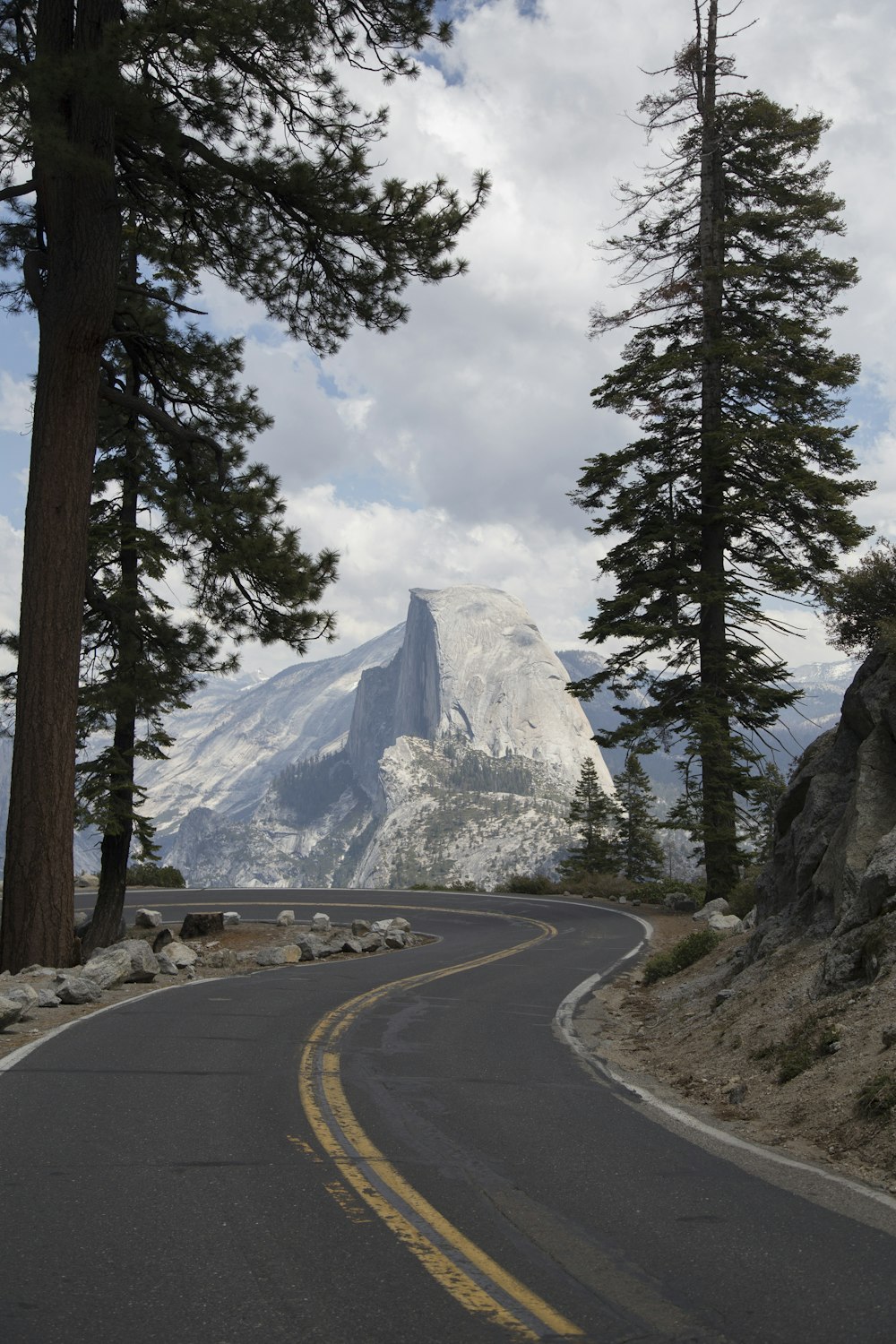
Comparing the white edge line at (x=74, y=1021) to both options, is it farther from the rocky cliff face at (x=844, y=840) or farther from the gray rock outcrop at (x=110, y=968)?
the rocky cliff face at (x=844, y=840)

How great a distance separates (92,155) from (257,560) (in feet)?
19.1

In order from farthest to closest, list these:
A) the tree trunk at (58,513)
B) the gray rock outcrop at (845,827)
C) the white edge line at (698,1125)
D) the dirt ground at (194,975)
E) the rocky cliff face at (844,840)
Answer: the tree trunk at (58,513), the dirt ground at (194,975), the gray rock outcrop at (845,827), the rocky cliff face at (844,840), the white edge line at (698,1125)

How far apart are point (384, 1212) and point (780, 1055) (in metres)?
4.45

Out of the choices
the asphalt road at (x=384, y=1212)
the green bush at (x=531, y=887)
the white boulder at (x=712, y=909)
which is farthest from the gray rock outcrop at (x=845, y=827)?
the green bush at (x=531, y=887)

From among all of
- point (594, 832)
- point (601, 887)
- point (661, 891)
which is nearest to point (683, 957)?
point (661, 891)

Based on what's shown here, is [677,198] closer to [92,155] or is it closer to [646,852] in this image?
[92,155]

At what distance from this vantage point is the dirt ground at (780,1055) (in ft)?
20.7

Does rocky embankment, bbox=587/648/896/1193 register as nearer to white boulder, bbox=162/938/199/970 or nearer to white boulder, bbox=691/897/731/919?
white boulder, bbox=162/938/199/970

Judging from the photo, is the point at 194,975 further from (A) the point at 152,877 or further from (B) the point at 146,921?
(A) the point at 152,877

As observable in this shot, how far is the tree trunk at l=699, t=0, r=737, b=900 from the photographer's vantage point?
2433cm

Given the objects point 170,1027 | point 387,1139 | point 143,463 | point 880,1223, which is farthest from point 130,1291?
point 143,463

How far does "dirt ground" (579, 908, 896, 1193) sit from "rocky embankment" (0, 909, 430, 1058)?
219 inches

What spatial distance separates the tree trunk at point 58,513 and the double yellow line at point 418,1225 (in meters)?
6.45

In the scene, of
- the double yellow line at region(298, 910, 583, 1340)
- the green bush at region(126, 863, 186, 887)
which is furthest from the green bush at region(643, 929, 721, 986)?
the green bush at region(126, 863, 186, 887)
